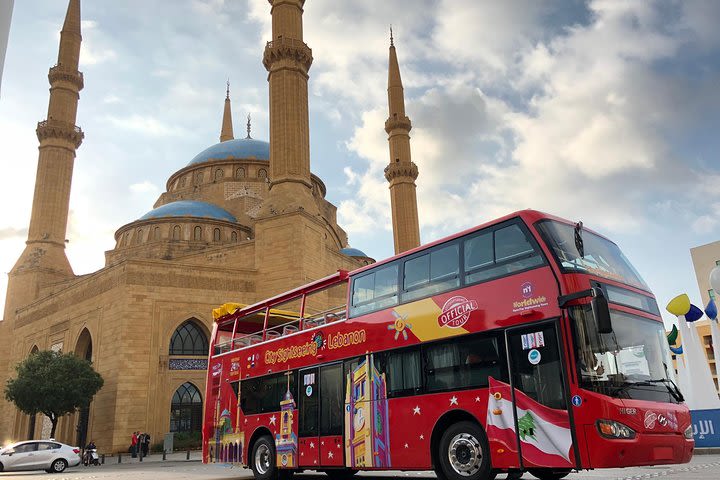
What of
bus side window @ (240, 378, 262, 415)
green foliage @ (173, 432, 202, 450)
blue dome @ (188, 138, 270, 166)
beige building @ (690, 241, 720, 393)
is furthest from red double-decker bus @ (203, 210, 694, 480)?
beige building @ (690, 241, 720, 393)

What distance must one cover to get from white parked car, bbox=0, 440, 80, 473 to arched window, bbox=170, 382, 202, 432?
6894mm

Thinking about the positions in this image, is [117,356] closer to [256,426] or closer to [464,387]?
[256,426]

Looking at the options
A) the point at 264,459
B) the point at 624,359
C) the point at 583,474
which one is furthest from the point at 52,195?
the point at 624,359

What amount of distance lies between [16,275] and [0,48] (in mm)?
34021

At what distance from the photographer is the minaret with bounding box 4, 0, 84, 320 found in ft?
101

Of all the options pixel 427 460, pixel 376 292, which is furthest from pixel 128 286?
pixel 427 460

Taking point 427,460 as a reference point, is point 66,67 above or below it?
above

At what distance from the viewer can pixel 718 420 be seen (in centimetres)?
1299

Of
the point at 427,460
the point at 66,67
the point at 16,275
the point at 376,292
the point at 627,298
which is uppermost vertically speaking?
the point at 66,67

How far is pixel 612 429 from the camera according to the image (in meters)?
5.31

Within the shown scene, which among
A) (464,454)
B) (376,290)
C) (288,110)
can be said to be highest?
(288,110)

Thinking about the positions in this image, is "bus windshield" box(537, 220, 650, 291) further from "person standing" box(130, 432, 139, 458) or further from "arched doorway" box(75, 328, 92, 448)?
"arched doorway" box(75, 328, 92, 448)

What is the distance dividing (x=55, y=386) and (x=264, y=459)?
586 inches

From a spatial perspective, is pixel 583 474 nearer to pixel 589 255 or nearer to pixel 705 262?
pixel 589 255
